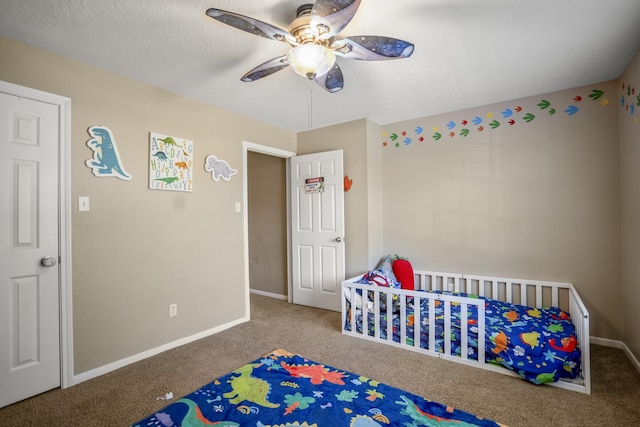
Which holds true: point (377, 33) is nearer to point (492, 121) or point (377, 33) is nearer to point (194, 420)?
point (492, 121)

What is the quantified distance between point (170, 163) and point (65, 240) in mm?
990

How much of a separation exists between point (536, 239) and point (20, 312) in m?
4.18

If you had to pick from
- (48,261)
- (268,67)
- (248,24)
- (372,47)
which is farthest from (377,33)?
(48,261)

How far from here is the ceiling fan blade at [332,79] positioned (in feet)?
6.55

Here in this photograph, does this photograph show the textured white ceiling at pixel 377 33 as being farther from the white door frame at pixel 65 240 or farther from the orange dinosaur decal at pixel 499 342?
the orange dinosaur decal at pixel 499 342

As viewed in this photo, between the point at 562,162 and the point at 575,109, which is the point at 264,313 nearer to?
the point at 562,162

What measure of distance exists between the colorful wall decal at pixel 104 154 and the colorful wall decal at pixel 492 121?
2.87 meters

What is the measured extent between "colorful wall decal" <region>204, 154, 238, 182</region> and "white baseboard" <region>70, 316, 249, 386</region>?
5.02 feet

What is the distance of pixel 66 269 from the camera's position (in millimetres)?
2154

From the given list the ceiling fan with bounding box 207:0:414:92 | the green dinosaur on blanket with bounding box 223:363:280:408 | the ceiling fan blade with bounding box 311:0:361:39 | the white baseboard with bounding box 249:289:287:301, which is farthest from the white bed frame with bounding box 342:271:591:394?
the ceiling fan blade with bounding box 311:0:361:39

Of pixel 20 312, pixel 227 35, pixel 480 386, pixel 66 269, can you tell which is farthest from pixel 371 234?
pixel 20 312

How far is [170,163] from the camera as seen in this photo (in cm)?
277

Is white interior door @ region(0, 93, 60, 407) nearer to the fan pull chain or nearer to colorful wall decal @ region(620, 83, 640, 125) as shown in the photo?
the fan pull chain

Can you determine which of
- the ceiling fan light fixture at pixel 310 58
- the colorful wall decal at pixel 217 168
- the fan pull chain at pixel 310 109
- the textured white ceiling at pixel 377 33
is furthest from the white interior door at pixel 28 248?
the fan pull chain at pixel 310 109
